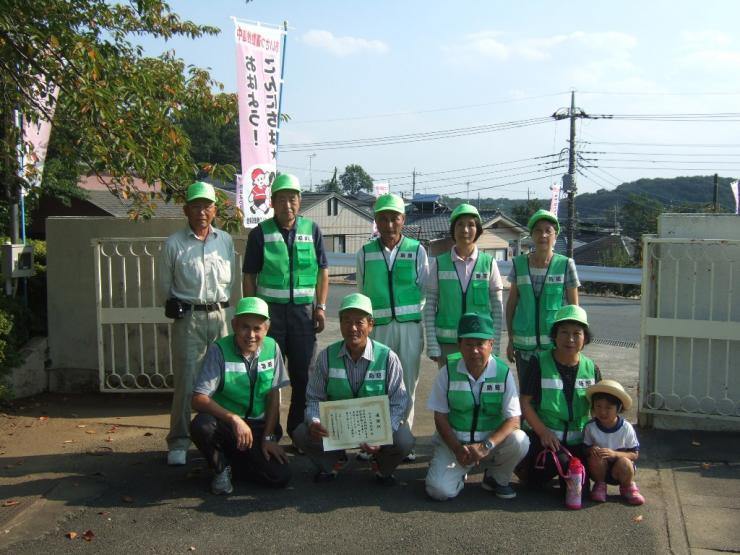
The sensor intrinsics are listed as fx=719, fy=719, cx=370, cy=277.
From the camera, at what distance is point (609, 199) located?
3787 inches

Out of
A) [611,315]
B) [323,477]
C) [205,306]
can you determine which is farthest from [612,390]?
[611,315]

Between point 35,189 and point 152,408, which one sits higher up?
point 35,189

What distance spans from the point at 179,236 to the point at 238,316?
866 mm

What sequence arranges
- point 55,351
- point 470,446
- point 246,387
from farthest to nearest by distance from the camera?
point 55,351, point 246,387, point 470,446

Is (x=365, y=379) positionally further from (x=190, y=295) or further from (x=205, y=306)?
(x=190, y=295)

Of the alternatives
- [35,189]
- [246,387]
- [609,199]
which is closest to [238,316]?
[246,387]

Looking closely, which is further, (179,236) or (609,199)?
(609,199)

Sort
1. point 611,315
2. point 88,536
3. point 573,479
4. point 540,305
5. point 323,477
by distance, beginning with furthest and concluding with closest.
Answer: point 611,315 < point 540,305 < point 323,477 < point 573,479 < point 88,536

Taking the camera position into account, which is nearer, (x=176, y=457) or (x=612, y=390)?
(x=612, y=390)

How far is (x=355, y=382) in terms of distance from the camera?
183 inches

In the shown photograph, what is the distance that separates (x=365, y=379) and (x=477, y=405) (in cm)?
73

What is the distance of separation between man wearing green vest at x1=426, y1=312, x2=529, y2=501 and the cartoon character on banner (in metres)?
2.72

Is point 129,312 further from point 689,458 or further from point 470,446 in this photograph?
point 689,458

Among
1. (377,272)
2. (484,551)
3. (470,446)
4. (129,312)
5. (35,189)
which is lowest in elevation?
(484,551)
